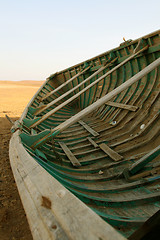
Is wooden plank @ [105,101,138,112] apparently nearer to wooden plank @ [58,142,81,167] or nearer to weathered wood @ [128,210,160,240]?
wooden plank @ [58,142,81,167]

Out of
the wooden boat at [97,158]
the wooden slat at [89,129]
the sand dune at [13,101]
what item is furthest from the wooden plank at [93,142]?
the sand dune at [13,101]

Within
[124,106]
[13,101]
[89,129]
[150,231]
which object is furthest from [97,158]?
[13,101]

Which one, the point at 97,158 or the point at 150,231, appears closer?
the point at 150,231

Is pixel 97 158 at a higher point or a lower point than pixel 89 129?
lower

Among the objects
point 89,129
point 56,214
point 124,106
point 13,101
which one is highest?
point 13,101

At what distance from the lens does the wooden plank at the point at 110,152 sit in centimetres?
337

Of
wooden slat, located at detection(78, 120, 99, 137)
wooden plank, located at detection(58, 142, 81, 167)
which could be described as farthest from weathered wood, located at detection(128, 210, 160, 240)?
wooden slat, located at detection(78, 120, 99, 137)

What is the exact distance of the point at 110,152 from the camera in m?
3.60

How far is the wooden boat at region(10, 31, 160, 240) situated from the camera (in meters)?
0.88

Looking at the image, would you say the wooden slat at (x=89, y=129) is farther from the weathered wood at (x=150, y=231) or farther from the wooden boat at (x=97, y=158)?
the weathered wood at (x=150, y=231)

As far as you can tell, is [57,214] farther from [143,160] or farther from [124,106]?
[124,106]

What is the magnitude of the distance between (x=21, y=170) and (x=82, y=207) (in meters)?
0.86

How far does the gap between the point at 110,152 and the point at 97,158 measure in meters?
0.34

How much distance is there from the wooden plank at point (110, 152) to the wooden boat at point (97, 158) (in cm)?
1
